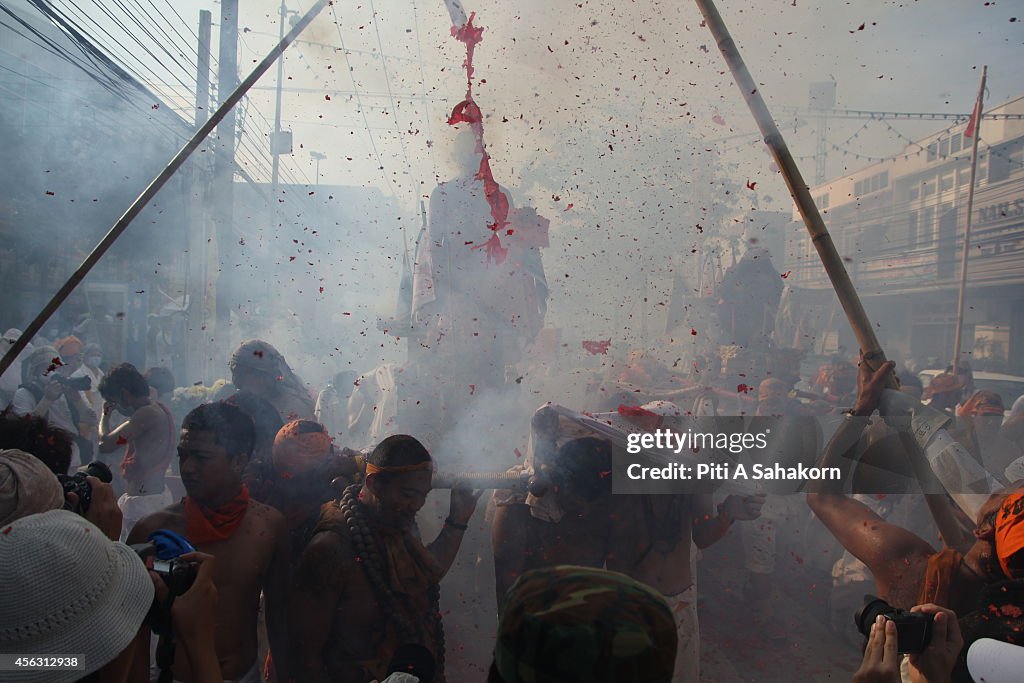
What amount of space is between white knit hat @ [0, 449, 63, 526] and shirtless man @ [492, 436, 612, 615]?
1953mm

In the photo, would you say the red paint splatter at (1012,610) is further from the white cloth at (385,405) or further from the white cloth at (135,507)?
the white cloth at (135,507)

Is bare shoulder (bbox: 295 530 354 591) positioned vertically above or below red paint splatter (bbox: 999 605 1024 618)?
below

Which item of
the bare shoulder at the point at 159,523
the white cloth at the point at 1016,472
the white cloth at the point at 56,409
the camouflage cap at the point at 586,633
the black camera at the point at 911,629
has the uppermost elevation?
the camouflage cap at the point at 586,633

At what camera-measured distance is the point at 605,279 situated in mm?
5957

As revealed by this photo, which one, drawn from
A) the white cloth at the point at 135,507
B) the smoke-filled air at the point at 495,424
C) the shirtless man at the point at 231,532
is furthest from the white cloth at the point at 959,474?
the white cloth at the point at 135,507

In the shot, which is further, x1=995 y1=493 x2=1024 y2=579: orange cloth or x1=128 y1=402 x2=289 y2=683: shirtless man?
x1=128 y1=402 x2=289 y2=683: shirtless man

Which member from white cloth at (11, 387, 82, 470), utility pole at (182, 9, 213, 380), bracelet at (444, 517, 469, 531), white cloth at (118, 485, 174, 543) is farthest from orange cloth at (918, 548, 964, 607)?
utility pole at (182, 9, 213, 380)

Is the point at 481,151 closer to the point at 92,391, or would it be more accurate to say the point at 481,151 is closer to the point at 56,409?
the point at 56,409

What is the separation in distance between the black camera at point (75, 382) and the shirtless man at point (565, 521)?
204 inches

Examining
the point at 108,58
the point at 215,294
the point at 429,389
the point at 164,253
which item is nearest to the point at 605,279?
the point at 429,389

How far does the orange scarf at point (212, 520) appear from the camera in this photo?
247 centimetres

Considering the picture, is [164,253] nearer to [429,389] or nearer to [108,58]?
[108,58]

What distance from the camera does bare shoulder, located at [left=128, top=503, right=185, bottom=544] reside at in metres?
2.46

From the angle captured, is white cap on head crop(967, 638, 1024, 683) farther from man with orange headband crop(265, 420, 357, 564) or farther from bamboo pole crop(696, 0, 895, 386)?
man with orange headband crop(265, 420, 357, 564)
